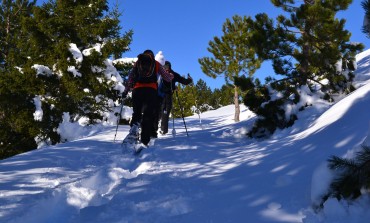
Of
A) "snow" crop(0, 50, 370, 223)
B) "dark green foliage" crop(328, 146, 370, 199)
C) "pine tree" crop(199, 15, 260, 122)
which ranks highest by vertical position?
"pine tree" crop(199, 15, 260, 122)

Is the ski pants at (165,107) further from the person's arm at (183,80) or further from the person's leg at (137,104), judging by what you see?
the person's leg at (137,104)

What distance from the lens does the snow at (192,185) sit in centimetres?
281

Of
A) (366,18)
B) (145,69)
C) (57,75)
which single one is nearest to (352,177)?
(366,18)

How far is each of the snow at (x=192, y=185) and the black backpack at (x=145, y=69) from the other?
162 centimetres

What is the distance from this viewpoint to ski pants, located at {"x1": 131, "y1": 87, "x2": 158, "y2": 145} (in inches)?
267

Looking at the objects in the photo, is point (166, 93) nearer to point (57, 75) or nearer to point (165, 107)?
point (165, 107)

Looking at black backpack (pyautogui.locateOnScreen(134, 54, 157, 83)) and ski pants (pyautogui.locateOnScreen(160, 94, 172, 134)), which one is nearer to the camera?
black backpack (pyautogui.locateOnScreen(134, 54, 157, 83))

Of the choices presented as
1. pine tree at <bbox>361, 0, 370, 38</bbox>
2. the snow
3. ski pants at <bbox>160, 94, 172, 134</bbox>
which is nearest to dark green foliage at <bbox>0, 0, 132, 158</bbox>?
ski pants at <bbox>160, 94, 172, 134</bbox>

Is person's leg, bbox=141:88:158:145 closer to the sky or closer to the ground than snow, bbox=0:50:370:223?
closer to the sky

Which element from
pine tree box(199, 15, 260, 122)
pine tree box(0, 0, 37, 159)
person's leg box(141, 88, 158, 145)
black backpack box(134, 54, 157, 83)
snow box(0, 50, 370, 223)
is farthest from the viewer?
pine tree box(199, 15, 260, 122)

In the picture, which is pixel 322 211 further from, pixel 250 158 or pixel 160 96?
pixel 160 96

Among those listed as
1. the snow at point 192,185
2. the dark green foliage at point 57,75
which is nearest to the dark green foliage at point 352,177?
the snow at point 192,185

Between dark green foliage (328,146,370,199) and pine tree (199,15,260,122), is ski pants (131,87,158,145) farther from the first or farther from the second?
pine tree (199,15,260,122)

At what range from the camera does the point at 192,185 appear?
3.90 m
